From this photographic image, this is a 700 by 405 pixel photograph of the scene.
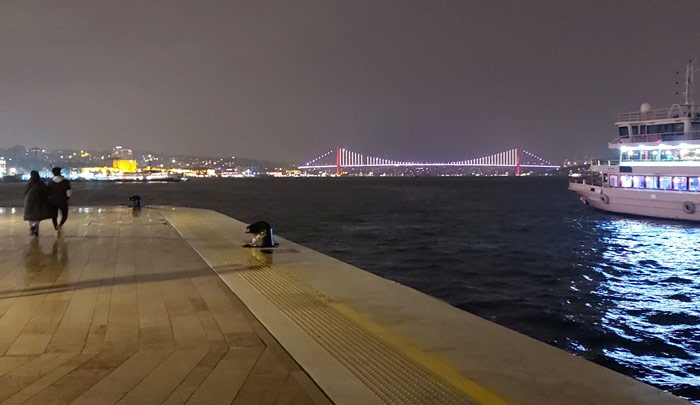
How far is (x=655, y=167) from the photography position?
123 ft

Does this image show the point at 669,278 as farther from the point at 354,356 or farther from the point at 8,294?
the point at 8,294

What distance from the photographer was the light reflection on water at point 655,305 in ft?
25.3

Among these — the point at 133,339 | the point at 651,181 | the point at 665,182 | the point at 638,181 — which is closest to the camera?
the point at 133,339

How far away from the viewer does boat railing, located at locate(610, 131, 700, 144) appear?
36719 mm

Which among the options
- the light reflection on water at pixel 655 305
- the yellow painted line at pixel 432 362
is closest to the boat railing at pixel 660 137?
the light reflection on water at pixel 655 305

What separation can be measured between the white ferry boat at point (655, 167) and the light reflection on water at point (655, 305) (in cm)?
1124

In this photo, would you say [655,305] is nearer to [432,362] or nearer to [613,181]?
[432,362]

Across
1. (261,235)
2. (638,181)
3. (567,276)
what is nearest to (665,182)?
(638,181)

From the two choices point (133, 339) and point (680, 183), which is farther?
point (680, 183)

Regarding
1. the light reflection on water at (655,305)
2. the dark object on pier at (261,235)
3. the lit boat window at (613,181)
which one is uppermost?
the lit boat window at (613,181)

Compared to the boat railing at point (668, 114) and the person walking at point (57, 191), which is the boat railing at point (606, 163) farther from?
the person walking at point (57, 191)

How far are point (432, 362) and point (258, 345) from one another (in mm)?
Answer: 1543

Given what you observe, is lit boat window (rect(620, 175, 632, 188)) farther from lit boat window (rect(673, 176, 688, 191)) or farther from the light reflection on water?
the light reflection on water

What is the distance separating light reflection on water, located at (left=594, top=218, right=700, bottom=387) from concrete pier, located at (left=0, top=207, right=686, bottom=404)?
2798 millimetres
